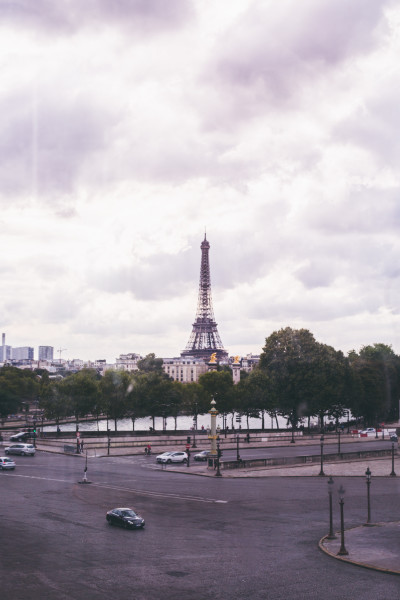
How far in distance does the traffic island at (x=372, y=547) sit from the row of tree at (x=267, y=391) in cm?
8178

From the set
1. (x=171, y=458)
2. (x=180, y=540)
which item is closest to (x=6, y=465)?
(x=171, y=458)

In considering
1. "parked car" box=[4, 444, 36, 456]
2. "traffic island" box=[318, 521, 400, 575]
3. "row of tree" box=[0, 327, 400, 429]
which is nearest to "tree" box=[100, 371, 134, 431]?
"row of tree" box=[0, 327, 400, 429]

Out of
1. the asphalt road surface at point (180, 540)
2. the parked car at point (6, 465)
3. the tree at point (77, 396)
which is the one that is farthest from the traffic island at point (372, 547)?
the tree at point (77, 396)

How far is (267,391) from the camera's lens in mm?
126812

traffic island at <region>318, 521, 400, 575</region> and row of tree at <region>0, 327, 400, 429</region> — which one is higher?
row of tree at <region>0, 327, 400, 429</region>

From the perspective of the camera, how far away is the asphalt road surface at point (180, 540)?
83.1 ft

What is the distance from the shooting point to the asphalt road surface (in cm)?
2534

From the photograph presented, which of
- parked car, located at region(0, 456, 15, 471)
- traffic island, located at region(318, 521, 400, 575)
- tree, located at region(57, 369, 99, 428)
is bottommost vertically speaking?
traffic island, located at region(318, 521, 400, 575)

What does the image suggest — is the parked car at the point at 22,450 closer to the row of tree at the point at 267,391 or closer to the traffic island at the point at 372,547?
the row of tree at the point at 267,391

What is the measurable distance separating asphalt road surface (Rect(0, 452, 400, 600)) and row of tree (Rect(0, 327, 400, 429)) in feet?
209

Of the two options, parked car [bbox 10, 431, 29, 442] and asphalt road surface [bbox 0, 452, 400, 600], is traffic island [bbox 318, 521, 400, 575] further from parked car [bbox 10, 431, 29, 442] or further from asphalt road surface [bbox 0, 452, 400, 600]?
parked car [bbox 10, 431, 29, 442]

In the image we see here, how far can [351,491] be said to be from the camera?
2110 inches

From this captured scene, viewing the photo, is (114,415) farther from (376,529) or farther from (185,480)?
(376,529)

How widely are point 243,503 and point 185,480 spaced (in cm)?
1441
